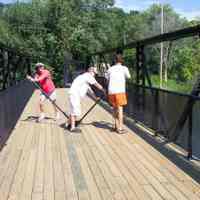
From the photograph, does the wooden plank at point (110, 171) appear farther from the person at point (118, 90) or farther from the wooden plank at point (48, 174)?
the person at point (118, 90)

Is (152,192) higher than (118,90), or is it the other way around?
(118,90)

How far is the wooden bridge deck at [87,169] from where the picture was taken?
6262 mm

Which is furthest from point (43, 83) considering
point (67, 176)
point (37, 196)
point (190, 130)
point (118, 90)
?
point (37, 196)

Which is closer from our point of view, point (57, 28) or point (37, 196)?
point (37, 196)

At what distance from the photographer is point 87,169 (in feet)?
24.8

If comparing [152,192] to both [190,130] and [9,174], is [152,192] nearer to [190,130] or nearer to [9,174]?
[190,130]

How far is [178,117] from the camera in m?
8.33

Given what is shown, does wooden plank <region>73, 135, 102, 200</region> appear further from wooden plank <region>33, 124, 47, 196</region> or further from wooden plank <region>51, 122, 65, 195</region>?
wooden plank <region>33, 124, 47, 196</region>

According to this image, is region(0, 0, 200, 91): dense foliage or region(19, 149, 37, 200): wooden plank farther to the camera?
region(0, 0, 200, 91): dense foliage

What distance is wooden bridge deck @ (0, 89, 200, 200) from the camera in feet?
20.5

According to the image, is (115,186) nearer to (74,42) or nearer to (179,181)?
(179,181)

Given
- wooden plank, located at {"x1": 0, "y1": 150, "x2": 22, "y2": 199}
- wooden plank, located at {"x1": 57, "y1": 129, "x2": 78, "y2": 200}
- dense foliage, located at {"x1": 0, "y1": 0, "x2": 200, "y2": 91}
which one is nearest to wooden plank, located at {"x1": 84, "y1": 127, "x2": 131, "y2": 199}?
wooden plank, located at {"x1": 57, "y1": 129, "x2": 78, "y2": 200}

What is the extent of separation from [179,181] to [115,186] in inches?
34.5

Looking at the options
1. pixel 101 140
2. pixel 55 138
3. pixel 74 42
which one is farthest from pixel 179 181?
pixel 74 42
